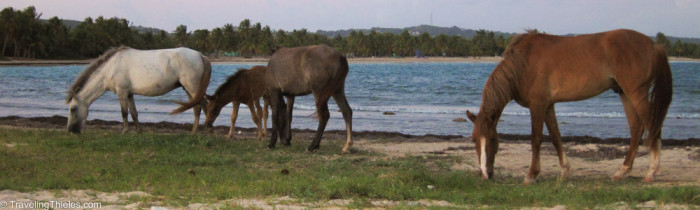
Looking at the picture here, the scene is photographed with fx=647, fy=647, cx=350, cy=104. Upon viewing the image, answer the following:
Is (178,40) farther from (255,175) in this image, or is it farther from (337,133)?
(255,175)

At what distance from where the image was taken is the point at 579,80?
7375 millimetres

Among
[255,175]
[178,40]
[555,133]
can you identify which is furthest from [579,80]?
[178,40]

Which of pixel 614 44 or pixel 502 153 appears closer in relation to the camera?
pixel 614 44

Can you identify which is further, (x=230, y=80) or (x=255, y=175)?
(x=230, y=80)

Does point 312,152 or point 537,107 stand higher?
point 537,107

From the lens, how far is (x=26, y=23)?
95125 mm

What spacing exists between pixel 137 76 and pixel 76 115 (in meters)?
1.30

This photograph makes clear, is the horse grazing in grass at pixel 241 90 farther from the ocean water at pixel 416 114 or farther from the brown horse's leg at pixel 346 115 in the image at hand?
the ocean water at pixel 416 114

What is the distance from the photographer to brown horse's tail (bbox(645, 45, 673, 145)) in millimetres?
7293

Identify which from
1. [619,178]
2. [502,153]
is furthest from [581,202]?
[502,153]

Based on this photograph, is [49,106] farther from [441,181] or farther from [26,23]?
[26,23]

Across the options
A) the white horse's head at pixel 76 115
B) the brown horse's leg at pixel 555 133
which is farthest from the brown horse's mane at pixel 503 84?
the white horse's head at pixel 76 115

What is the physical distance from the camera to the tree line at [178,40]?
3789 inches

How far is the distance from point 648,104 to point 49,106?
2155 centimetres
